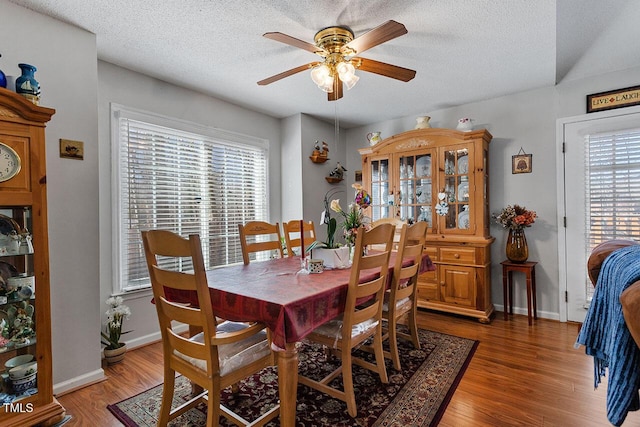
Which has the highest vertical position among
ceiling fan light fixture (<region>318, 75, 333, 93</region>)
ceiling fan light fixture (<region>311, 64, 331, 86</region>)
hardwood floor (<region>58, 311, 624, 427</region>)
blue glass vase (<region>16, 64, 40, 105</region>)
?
ceiling fan light fixture (<region>311, 64, 331, 86</region>)

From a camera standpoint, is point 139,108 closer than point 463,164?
Yes

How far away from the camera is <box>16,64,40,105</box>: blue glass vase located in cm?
168

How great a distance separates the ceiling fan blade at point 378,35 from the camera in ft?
5.23

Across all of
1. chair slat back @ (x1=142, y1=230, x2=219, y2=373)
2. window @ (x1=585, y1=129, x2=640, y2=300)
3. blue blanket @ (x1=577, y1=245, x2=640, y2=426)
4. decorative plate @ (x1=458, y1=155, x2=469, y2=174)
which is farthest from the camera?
decorative plate @ (x1=458, y1=155, x2=469, y2=174)

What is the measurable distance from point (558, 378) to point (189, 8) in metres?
3.32

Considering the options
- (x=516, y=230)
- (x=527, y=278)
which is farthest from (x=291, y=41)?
(x=527, y=278)

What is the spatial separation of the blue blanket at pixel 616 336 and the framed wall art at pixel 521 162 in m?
2.45

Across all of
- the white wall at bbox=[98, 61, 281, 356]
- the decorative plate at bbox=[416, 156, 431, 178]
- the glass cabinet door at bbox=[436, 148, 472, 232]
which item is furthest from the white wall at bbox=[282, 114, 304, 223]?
A: the glass cabinet door at bbox=[436, 148, 472, 232]

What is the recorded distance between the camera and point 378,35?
171 centimetres

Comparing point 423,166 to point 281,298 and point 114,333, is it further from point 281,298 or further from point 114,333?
point 114,333

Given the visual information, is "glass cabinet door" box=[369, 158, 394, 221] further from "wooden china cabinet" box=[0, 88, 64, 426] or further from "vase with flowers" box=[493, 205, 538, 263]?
"wooden china cabinet" box=[0, 88, 64, 426]

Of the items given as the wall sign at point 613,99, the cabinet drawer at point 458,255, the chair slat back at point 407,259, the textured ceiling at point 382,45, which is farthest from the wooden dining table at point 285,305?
the wall sign at point 613,99

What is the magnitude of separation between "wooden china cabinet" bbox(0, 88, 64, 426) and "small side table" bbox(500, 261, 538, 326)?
12.0 ft

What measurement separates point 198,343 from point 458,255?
2.72 meters
